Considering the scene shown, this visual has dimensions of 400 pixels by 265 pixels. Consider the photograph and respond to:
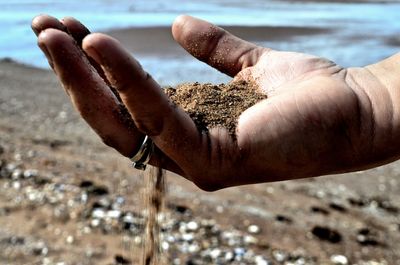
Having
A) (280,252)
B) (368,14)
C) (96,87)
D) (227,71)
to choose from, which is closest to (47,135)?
(280,252)

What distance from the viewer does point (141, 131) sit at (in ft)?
7.48

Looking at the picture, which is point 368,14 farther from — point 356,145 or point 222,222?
point 356,145

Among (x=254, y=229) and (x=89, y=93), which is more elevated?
(x=89, y=93)

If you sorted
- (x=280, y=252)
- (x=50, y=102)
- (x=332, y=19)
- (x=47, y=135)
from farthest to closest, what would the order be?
(x=332, y=19)
(x=50, y=102)
(x=47, y=135)
(x=280, y=252)

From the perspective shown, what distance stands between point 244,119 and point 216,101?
1.06ft

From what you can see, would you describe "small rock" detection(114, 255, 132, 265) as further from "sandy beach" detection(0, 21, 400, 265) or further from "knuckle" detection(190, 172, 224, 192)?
"knuckle" detection(190, 172, 224, 192)

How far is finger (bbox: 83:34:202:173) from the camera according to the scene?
1.97 metres

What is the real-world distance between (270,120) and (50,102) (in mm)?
6429

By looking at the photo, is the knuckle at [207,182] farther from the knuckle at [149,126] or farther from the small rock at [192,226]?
the small rock at [192,226]

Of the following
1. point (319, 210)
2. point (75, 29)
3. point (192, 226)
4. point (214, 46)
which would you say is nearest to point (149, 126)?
point (75, 29)

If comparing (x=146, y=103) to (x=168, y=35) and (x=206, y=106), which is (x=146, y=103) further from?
(x=168, y=35)

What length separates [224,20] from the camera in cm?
1327

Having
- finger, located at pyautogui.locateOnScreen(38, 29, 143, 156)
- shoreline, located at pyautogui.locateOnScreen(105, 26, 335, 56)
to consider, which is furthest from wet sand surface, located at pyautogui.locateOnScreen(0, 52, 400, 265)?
shoreline, located at pyautogui.locateOnScreen(105, 26, 335, 56)

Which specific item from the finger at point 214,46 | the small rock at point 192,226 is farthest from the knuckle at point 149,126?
the small rock at point 192,226
